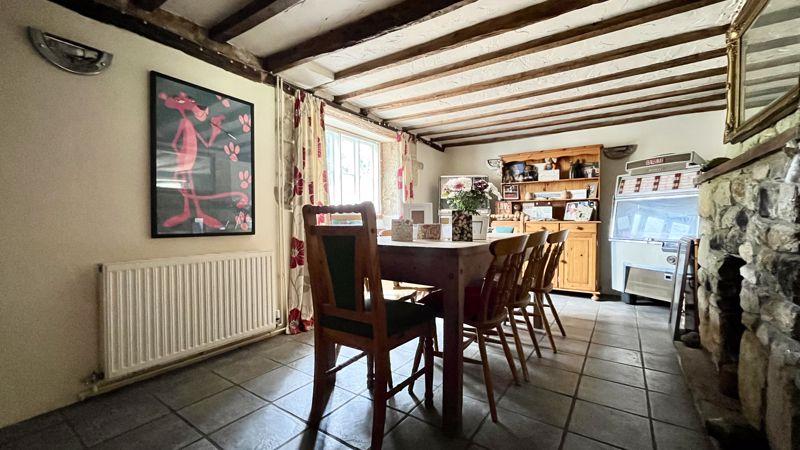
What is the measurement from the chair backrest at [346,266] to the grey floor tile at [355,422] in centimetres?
51

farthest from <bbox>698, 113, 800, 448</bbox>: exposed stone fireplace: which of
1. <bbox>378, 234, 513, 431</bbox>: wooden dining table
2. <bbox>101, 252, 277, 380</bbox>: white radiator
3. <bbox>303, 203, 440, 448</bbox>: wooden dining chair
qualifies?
<bbox>101, 252, 277, 380</bbox>: white radiator

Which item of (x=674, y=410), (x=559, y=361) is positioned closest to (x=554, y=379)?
(x=559, y=361)

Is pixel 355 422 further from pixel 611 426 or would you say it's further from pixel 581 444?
pixel 611 426

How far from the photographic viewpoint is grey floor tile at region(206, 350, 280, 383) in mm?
2078

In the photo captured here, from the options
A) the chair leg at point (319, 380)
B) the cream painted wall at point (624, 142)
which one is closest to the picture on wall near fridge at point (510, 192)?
the cream painted wall at point (624, 142)

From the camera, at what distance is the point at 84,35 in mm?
1783

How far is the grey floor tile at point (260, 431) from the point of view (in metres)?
1.43

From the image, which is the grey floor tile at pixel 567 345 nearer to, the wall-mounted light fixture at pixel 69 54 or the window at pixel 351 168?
the window at pixel 351 168

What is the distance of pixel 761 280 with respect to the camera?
4.54ft

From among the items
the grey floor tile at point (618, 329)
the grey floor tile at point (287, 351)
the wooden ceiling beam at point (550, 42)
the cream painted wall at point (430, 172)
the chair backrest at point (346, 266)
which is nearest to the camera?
the chair backrest at point (346, 266)

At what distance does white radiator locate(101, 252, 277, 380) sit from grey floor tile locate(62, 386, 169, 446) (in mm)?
130

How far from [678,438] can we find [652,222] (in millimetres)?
3064

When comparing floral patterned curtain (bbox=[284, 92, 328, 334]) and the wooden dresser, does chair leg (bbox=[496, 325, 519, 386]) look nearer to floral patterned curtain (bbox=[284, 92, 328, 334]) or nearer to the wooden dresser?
floral patterned curtain (bbox=[284, 92, 328, 334])

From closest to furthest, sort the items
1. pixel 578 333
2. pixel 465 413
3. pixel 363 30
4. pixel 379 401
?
pixel 379 401 → pixel 465 413 → pixel 363 30 → pixel 578 333
